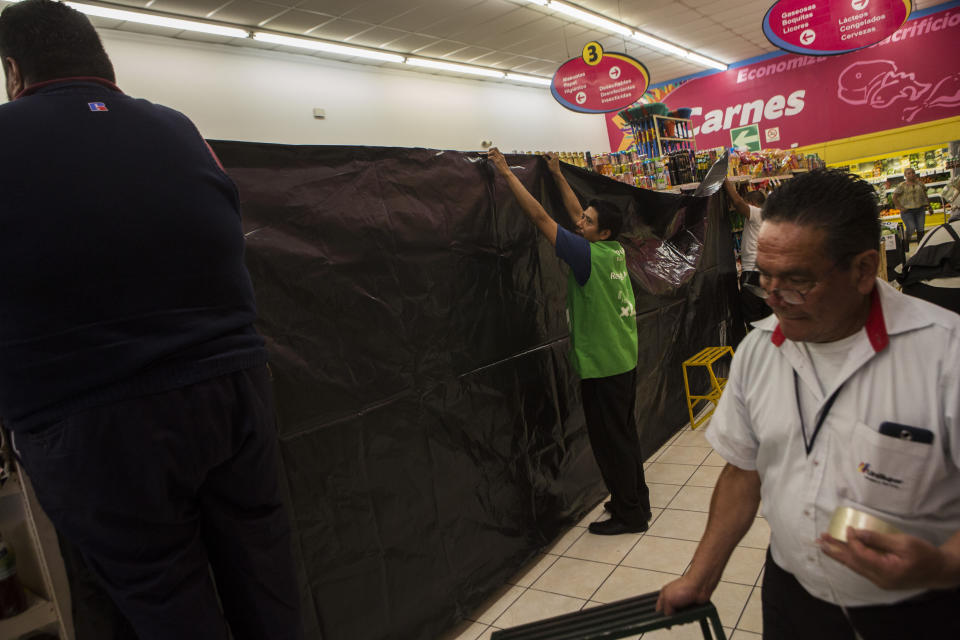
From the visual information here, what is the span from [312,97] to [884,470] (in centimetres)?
952

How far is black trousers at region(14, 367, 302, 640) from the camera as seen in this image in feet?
4.00

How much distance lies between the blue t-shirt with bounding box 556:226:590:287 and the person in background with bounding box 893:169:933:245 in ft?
35.4

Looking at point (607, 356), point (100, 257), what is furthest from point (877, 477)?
point (607, 356)

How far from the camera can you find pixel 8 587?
140 cm

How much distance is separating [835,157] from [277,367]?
14.1 meters

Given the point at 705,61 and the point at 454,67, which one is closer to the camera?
the point at 454,67

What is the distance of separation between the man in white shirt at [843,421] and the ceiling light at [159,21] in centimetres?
722

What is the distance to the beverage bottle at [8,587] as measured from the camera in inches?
54.6

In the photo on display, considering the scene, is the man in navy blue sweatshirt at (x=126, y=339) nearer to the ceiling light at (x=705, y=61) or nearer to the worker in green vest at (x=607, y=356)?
the worker in green vest at (x=607, y=356)

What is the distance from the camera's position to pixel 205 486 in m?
1.41

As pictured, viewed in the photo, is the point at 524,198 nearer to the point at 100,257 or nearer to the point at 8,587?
the point at 100,257

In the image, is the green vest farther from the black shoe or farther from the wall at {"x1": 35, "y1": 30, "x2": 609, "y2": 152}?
the wall at {"x1": 35, "y1": 30, "x2": 609, "y2": 152}

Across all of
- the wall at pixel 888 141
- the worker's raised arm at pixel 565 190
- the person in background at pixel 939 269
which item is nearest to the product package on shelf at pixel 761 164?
the person in background at pixel 939 269

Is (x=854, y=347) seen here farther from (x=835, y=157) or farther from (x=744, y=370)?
(x=835, y=157)
